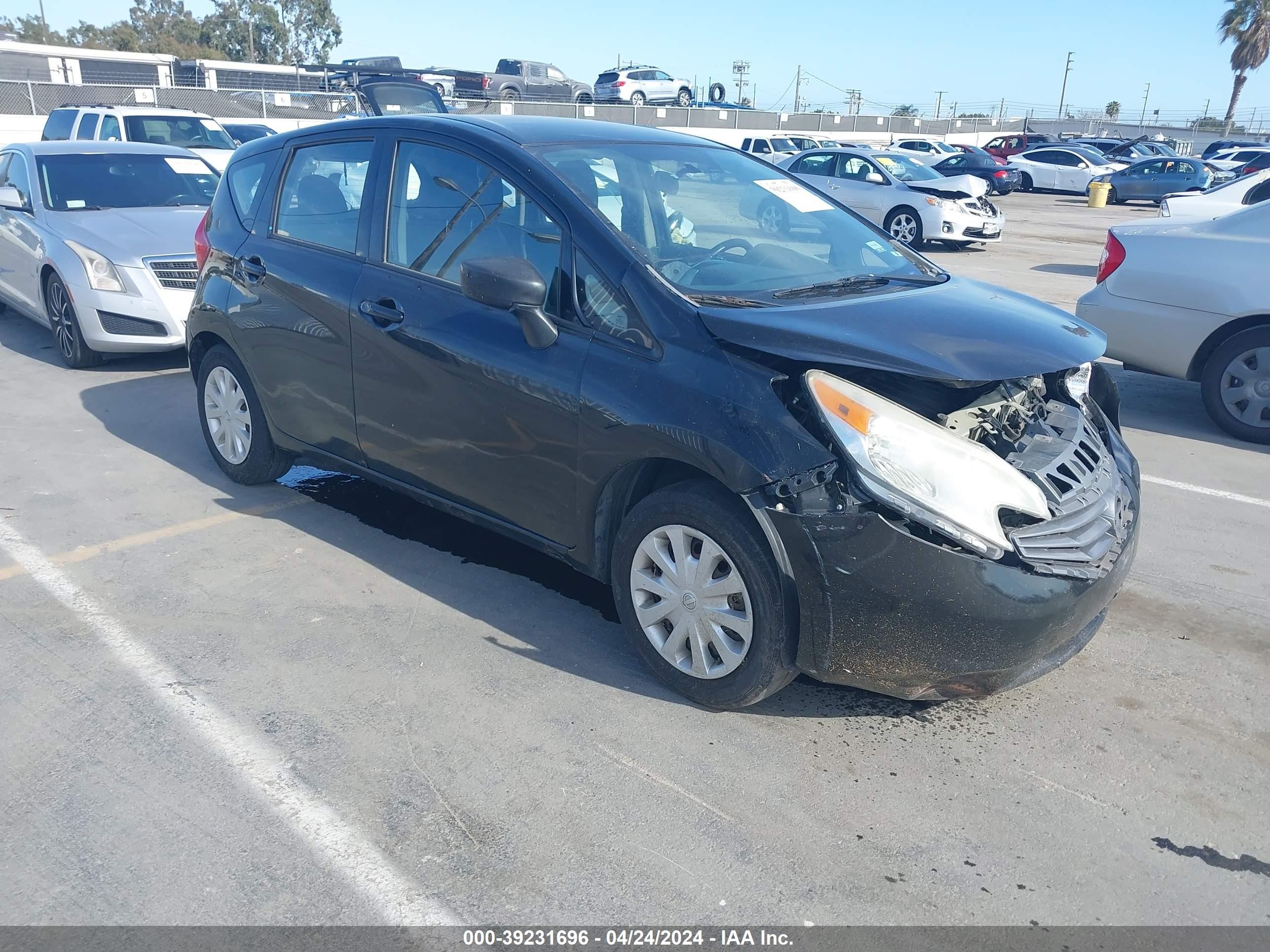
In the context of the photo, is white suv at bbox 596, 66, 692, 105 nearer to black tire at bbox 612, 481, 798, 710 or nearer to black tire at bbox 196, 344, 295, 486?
black tire at bbox 196, 344, 295, 486

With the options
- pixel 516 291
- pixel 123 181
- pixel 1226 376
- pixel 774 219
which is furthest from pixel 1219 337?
pixel 123 181

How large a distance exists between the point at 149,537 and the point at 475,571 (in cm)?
165

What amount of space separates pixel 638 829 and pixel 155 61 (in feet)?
111

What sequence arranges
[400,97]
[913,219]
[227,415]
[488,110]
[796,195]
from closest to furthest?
[796,195] → [227,415] → [913,219] → [400,97] → [488,110]

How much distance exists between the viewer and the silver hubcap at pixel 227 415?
17.8 ft

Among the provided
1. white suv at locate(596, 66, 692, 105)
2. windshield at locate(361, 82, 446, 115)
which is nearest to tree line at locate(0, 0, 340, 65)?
white suv at locate(596, 66, 692, 105)

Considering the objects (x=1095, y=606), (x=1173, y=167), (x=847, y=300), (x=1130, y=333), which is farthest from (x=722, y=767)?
(x=1173, y=167)

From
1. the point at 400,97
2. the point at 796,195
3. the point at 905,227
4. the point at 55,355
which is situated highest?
the point at 400,97

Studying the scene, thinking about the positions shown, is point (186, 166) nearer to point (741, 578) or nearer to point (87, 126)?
point (87, 126)

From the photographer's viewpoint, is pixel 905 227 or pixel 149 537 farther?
pixel 905 227

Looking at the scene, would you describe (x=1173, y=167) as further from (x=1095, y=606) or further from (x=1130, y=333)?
(x=1095, y=606)

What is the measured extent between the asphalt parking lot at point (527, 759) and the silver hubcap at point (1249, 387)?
1969 millimetres

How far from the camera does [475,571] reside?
4.64 meters

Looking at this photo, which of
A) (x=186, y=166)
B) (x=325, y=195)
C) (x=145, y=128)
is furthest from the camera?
(x=145, y=128)
